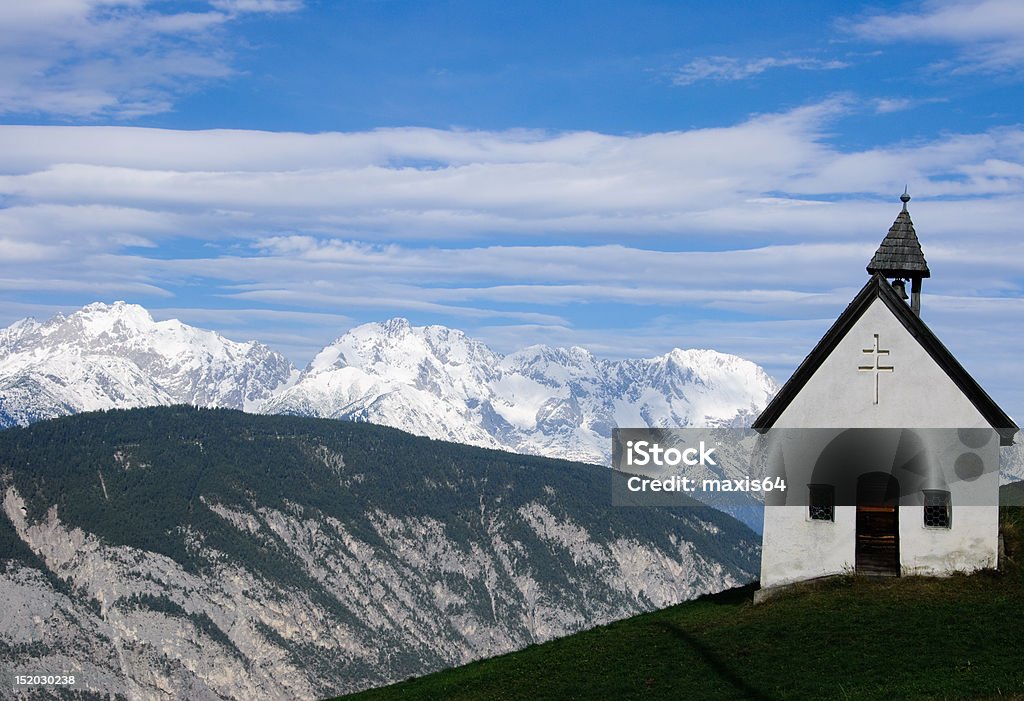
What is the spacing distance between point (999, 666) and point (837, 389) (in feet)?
48.1

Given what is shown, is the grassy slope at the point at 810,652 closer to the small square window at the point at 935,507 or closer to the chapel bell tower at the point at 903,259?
the small square window at the point at 935,507

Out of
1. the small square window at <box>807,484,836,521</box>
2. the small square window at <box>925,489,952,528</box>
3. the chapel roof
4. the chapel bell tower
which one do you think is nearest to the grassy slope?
the small square window at <box>925,489,952,528</box>

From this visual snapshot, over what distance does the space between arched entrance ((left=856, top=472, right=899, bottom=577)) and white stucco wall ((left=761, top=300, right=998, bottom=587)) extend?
35 cm

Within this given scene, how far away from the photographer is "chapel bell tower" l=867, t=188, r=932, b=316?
173 feet

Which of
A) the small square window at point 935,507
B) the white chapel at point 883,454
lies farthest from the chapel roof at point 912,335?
the small square window at point 935,507

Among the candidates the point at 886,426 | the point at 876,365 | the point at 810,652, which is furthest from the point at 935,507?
the point at 810,652

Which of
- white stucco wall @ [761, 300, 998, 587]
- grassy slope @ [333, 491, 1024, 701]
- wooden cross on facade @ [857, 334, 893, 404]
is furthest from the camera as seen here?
wooden cross on facade @ [857, 334, 893, 404]

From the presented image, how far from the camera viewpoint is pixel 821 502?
51.0 m

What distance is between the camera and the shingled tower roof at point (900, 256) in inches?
2076

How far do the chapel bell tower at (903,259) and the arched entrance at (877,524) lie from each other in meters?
7.51

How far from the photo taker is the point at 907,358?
50.5 metres

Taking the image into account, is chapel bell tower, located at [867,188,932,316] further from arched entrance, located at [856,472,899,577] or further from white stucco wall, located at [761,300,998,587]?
Result: arched entrance, located at [856,472,899,577]

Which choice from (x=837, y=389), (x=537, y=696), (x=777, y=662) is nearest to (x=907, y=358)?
(x=837, y=389)

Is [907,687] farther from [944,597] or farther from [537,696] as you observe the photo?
[537,696]
